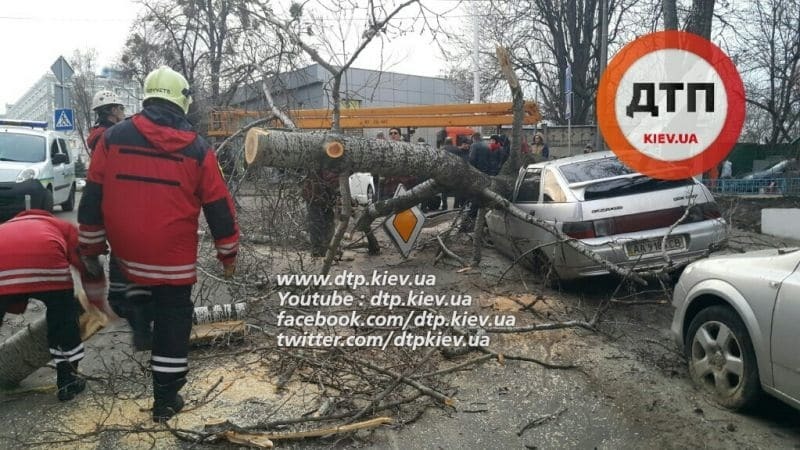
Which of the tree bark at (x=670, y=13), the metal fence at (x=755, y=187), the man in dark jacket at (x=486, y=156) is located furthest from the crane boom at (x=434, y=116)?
the metal fence at (x=755, y=187)

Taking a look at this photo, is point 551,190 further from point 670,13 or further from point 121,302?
point 670,13

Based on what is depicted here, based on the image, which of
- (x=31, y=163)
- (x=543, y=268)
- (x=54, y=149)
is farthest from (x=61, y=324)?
(x=54, y=149)

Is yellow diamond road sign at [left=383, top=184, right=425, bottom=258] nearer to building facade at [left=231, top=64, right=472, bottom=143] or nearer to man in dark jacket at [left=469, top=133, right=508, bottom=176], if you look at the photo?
building facade at [left=231, top=64, right=472, bottom=143]

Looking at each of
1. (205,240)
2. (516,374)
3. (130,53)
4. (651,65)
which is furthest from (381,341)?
(130,53)

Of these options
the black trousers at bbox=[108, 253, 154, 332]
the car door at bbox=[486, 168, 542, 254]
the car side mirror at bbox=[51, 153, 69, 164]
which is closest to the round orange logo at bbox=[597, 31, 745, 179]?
the car door at bbox=[486, 168, 542, 254]

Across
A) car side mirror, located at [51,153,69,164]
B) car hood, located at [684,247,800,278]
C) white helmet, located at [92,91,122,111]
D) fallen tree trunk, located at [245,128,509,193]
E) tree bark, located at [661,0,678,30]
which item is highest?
tree bark, located at [661,0,678,30]

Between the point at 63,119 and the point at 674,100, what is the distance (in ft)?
49.7

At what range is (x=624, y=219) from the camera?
557 cm

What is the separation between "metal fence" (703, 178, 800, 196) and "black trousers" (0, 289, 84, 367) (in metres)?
12.7

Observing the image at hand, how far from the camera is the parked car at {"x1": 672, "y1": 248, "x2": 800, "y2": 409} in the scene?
121 inches

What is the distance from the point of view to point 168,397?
10.9ft

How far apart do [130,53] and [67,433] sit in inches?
770

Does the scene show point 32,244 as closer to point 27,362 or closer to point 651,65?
point 27,362

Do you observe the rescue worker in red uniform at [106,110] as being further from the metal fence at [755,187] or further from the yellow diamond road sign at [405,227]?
the metal fence at [755,187]
